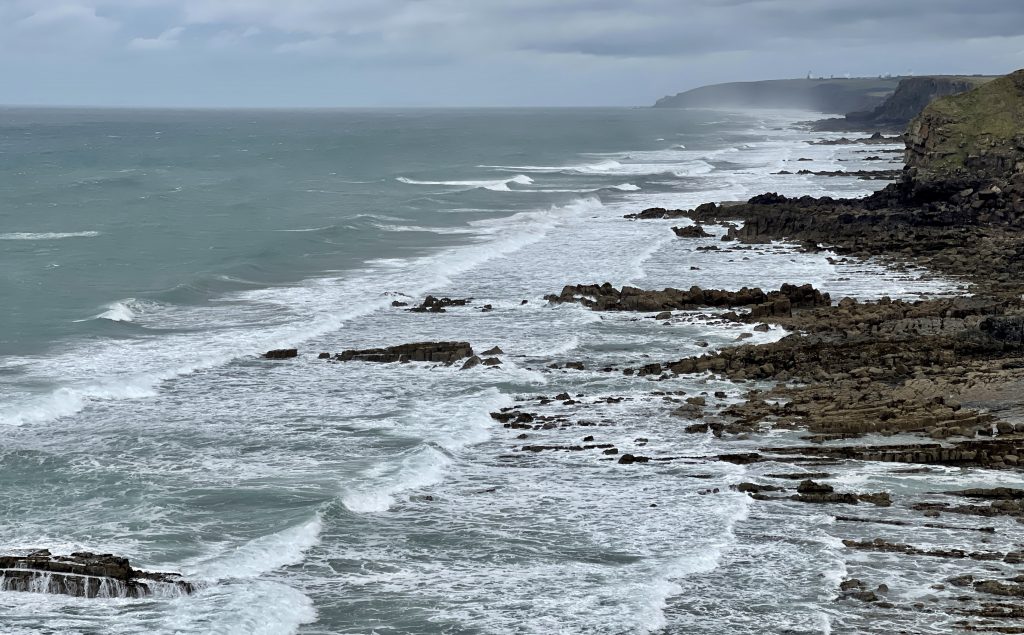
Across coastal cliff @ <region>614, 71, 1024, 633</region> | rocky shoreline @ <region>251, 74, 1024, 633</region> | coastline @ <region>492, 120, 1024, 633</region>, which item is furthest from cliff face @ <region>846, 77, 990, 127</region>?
coastline @ <region>492, 120, 1024, 633</region>

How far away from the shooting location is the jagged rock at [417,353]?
3000cm

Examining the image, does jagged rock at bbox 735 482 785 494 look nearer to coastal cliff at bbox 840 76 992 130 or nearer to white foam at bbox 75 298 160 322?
white foam at bbox 75 298 160 322

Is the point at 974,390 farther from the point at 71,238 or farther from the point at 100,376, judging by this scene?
the point at 71,238

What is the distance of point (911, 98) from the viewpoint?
174 meters

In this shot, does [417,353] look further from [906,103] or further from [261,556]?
[906,103]

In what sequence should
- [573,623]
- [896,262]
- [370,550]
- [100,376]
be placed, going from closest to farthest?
[573,623] < [370,550] < [100,376] < [896,262]

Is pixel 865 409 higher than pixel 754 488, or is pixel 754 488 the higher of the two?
pixel 865 409

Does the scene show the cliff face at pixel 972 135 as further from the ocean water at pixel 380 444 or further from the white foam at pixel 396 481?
the white foam at pixel 396 481

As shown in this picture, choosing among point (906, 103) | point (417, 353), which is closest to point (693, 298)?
point (417, 353)

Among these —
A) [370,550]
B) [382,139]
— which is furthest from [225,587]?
[382,139]

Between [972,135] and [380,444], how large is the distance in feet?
161

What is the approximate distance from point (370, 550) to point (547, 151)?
117m

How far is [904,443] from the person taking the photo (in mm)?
22156

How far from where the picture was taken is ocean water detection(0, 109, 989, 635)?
16094mm
